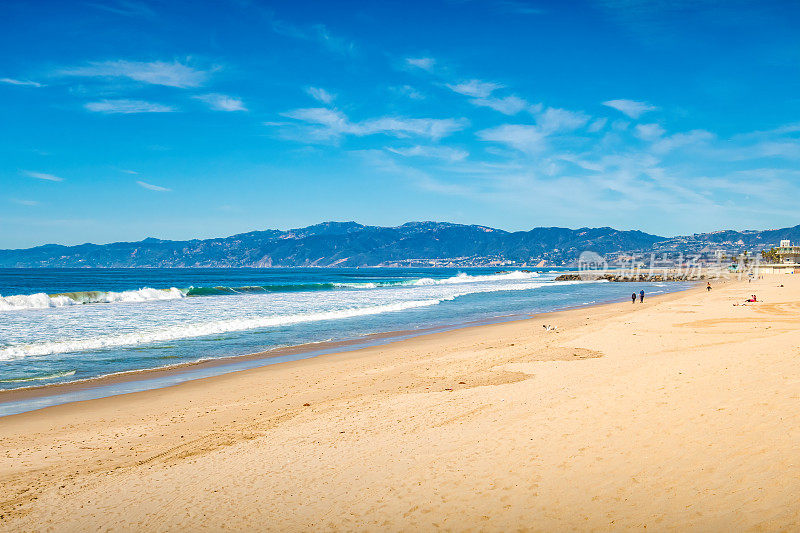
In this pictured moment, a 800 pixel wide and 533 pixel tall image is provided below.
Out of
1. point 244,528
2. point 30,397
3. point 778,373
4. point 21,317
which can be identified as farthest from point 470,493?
point 21,317

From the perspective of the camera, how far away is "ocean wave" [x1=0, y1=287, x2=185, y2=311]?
34438 millimetres

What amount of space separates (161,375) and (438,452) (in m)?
9.64

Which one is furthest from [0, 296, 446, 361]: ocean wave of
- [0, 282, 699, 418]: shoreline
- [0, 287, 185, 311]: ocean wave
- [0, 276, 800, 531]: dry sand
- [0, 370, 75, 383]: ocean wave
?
[0, 287, 185, 311]: ocean wave

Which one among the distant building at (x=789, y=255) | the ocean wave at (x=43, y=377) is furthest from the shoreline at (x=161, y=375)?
the distant building at (x=789, y=255)

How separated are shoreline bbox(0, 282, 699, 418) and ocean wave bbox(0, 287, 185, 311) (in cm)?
2598

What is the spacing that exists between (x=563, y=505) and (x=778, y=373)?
661 cm

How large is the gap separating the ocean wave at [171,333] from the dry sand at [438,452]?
7863mm

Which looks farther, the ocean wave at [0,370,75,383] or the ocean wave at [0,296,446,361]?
the ocean wave at [0,296,446,361]

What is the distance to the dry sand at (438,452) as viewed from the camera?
186 inches

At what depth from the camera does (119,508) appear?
5188 mm

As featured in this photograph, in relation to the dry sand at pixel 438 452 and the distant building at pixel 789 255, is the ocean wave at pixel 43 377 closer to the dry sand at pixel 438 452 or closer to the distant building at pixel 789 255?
the dry sand at pixel 438 452

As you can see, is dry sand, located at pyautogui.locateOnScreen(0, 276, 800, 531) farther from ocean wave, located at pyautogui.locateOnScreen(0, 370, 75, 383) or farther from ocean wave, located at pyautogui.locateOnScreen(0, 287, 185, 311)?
ocean wave, located at pyautogui.locateOnScreen(0, 287, 185, 311)

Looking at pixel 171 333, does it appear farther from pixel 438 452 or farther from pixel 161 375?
pixel 438 452

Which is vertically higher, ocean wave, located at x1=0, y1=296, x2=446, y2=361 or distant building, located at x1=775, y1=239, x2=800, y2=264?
distant building, located at x1=775, y1=239, x2=800, y2=264
